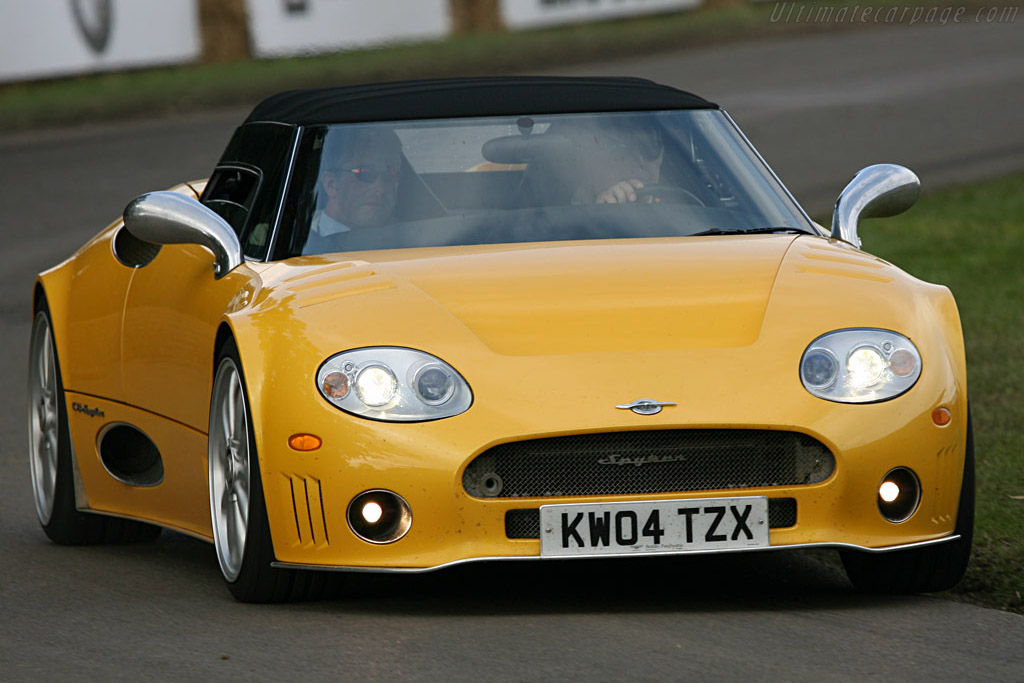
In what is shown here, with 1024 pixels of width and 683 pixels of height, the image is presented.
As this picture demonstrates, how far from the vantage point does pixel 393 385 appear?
507 cm

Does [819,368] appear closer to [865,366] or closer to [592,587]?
[865,366]

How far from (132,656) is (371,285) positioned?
116cm

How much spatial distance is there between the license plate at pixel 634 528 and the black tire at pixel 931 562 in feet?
1.54

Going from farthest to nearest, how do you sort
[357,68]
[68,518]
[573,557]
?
[357,68]
[68,518]
[573,557]

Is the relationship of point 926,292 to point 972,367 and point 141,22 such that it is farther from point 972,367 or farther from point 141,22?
point 141,22

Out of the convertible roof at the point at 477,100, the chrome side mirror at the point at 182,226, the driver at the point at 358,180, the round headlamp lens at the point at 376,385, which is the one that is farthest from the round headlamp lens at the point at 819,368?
the chrome side mirror at the point at 182,226

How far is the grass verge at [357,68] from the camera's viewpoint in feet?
77.0

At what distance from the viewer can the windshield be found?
6043 mm

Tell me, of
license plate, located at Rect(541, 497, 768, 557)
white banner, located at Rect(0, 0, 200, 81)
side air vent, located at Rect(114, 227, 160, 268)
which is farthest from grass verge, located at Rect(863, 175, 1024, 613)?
white banner, located at Rect(0, 0, 200, 81)

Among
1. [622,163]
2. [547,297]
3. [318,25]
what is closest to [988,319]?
[622,163]

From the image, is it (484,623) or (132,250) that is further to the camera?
(132,250)

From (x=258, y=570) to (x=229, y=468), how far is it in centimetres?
37

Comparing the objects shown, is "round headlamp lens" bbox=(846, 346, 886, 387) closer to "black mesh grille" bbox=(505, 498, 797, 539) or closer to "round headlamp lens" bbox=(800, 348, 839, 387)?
"round headlamp lens" bbox=(800, 348, 839, 387)

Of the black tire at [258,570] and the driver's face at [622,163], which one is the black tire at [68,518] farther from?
the driver's face at [622,163]
